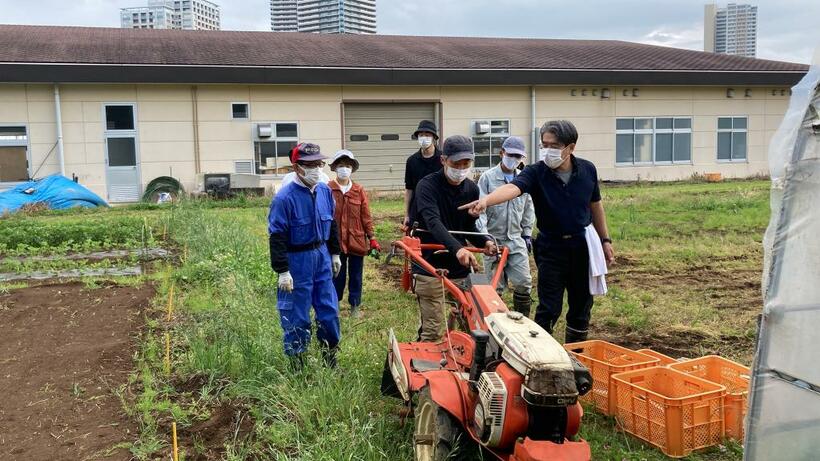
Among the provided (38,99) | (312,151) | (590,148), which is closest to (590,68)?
(590,148)

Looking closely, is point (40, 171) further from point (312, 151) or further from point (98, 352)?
point (312, 151)

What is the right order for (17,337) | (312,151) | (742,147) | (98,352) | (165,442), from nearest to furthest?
1. (165,442)
2. (312,151)
3. (98,352)
4. (17,337)
5. (742,147)

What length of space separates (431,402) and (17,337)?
453cm

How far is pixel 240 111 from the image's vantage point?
19641 millimetres

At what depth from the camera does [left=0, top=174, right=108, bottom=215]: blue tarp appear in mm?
16797

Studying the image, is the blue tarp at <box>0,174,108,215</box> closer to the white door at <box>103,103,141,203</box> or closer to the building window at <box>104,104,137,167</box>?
the white door at <box>103,103,141,203</box>

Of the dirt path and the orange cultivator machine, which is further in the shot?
the dirt path

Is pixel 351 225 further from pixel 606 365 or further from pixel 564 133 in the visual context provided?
pixel 606 365

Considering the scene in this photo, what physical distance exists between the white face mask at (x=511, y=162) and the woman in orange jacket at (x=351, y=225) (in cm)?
149

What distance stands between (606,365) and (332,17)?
149 feet

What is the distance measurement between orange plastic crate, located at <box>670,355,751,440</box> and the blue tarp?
16127 millimetres

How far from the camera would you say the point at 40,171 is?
1834 cm

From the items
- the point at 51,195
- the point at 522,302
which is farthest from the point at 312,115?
the point at 522,302

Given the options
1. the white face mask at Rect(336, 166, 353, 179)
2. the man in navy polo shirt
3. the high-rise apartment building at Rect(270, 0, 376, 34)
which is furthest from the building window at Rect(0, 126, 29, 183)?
A: the high-rise apartment building at Rect(270, 0, 376, 34)
